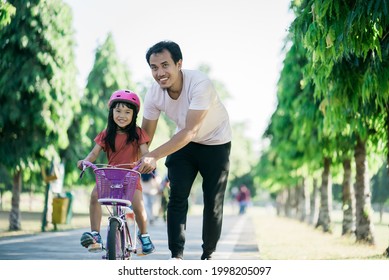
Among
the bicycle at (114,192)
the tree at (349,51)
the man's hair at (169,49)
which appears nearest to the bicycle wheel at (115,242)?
the bicycle at (114,192)

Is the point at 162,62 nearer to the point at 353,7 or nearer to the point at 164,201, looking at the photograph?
the point at 353,7

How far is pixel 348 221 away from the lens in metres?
11.8

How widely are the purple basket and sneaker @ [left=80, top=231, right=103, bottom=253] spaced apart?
0.29m

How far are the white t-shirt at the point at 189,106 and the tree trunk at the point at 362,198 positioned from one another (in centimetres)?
517

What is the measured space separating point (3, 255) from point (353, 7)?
12.7ft

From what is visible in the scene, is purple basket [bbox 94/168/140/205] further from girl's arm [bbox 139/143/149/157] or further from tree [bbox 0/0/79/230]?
tree [bbox 0/0/79/230]

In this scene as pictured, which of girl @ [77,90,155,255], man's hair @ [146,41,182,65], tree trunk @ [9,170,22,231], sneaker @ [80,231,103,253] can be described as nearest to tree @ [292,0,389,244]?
man's hair @ [146,41,182,65]

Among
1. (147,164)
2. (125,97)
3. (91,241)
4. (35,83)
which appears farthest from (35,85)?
(147,164)

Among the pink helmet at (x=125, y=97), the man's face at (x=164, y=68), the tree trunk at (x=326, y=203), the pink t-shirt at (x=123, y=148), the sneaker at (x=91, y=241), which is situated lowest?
the tree trunk at (x=326, y=203)

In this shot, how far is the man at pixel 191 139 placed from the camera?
14.6 ft

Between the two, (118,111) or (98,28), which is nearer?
(118,111)

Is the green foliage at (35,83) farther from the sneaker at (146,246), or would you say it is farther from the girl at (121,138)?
the sneaker at (146,246)

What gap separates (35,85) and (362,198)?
5340 millimetres
